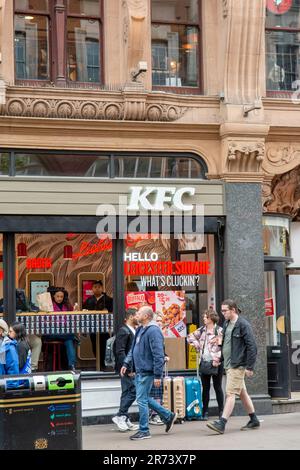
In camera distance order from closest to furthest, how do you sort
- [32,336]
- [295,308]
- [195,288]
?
[32,336] → [195,288] → [295,308]

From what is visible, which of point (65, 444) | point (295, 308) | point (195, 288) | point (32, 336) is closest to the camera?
point (65, 444)

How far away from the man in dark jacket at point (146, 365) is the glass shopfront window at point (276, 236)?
4488 millimetres

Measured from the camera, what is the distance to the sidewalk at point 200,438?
40.9 feet

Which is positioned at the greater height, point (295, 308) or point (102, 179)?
point (102, 179)

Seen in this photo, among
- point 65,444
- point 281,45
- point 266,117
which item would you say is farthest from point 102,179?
point 65,444

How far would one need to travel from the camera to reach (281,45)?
57.2 feet

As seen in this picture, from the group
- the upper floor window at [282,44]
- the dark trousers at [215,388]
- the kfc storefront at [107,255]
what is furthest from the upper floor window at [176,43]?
the dark trousers at [215,388]

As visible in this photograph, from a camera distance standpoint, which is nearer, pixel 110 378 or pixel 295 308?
pixel 110 378

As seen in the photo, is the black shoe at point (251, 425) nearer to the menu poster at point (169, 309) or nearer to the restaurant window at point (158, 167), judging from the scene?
the menu poster at point (169, 309)

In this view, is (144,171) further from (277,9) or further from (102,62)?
(277,9)

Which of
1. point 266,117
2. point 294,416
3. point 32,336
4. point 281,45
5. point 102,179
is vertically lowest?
point 294,416

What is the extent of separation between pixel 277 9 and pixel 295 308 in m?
5.56

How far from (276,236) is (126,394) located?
4624 millimetres

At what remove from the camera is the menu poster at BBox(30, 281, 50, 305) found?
15789 mm
